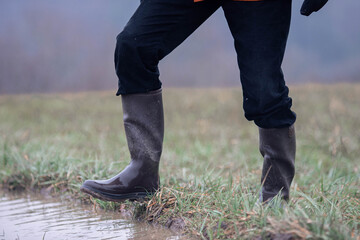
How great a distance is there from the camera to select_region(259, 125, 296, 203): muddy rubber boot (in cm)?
212

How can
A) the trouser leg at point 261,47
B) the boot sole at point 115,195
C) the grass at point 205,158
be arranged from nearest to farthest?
the grass at point 205,158, the trouser leg at point 261,47, the boot sole at point 115,195

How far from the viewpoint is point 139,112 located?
2117 millimetres

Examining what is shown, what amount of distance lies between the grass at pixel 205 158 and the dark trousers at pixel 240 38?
1.54ft

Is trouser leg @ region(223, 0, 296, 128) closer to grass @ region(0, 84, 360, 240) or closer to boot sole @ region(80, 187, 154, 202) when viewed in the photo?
grass @ region(0, 84, 360, 240)

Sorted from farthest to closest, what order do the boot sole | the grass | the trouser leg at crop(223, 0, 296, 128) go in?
the boot sole < the trouser leg at crop(223, 0, 296, 128) < the grass

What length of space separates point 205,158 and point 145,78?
2.03 metres

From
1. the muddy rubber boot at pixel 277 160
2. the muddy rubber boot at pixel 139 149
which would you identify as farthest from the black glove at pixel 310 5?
the muddy rubber boot at pixel 139 149

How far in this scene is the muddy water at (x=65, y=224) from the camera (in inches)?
78.4

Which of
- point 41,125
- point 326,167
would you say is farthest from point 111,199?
point 41,125

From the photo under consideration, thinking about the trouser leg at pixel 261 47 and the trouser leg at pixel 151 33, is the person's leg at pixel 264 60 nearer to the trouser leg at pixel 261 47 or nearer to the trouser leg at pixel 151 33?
the trouser leg at pixel 261 47

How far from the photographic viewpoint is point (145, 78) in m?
2.07

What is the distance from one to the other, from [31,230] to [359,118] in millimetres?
4848

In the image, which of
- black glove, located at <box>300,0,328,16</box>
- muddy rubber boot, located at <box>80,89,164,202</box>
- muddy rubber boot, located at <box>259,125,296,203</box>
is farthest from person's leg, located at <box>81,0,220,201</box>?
muddy rubber boot, located at <box>259,125,296,203</box>

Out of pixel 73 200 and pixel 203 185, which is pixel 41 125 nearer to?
pixel 73 200
